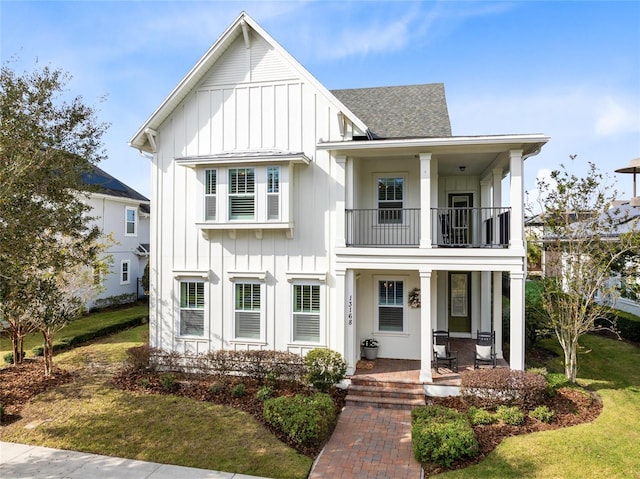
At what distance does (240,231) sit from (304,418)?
19.4 ft

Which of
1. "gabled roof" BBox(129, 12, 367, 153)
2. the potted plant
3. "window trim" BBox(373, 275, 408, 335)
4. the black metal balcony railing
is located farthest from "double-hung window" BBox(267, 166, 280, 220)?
the potted plant

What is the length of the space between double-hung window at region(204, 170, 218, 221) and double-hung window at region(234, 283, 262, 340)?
224cm

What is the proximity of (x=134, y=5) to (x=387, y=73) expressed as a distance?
1083cm

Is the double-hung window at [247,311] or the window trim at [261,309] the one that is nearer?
the window trim at [261,309]

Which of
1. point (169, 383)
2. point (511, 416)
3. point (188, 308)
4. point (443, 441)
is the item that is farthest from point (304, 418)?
point (188, 308)

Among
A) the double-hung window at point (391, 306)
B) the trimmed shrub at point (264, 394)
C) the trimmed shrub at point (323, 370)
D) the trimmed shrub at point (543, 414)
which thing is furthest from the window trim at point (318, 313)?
the trimmed shrub at point (543, 414)

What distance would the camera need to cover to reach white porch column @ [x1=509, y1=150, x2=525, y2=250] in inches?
415

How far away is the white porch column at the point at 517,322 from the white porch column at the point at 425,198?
2410mm

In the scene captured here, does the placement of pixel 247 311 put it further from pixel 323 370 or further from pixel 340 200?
pixel 340 200

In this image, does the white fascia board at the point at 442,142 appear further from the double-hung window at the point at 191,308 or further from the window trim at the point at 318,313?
the double-hung window at the point at 191,308

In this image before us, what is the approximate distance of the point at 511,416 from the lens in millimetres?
8609

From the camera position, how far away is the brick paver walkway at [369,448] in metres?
7.16

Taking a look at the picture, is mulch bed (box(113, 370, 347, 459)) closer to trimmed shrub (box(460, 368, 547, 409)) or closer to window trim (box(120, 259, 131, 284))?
trimmed shrub (box(460, 368, 547, 409))

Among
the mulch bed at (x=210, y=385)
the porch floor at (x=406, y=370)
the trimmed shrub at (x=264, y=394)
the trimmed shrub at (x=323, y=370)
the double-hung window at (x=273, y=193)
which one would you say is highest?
the double-hung window at (x=273, y=193)
